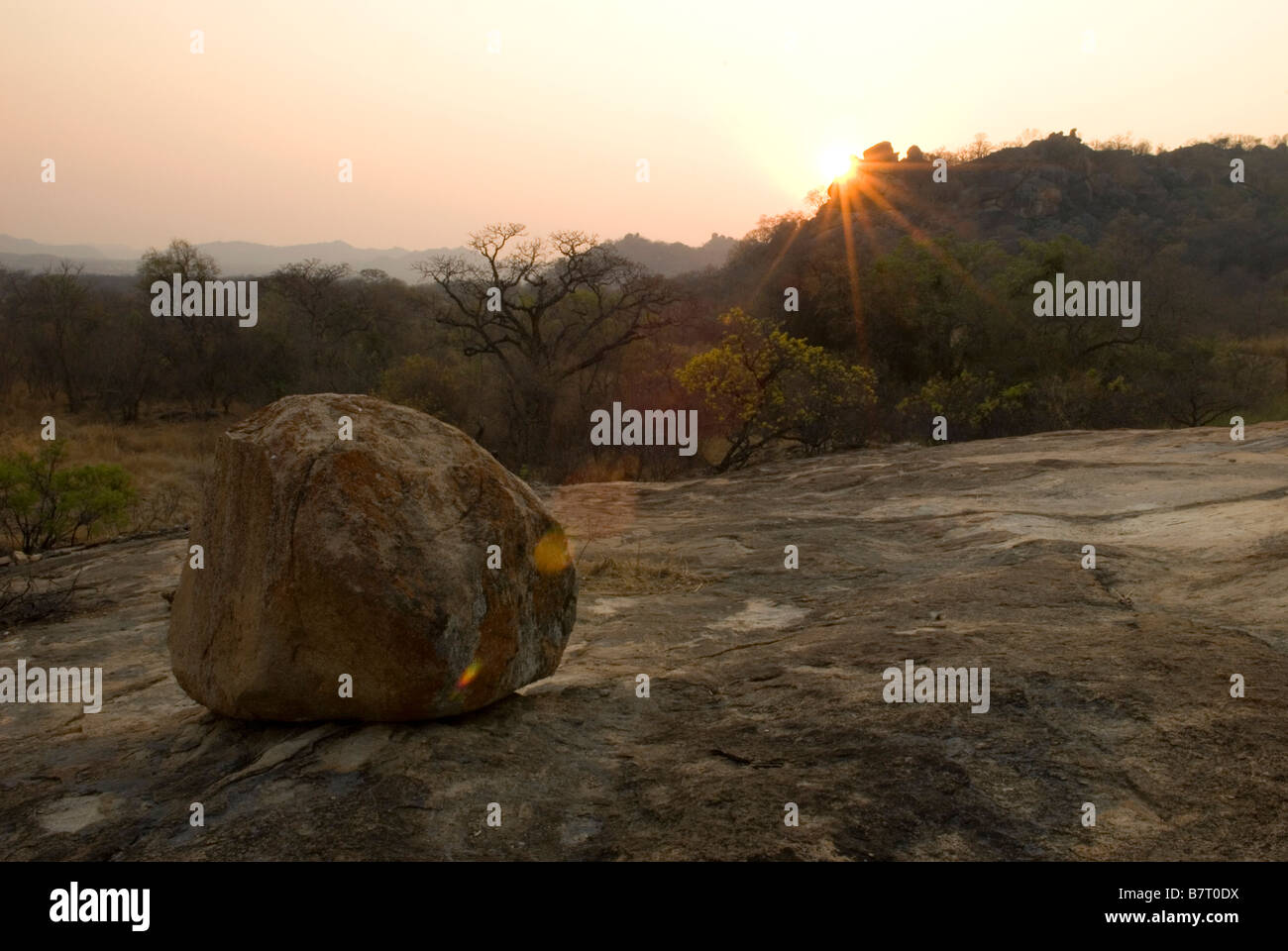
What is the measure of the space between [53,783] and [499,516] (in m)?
1.53

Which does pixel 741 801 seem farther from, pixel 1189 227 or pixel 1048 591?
pixel 1189 227

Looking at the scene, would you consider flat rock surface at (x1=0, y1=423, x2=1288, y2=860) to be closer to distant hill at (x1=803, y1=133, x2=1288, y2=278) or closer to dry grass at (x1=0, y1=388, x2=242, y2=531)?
dry grass at (x1=0, y1=388, x2=242, y2=531)

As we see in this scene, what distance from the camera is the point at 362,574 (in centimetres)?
276

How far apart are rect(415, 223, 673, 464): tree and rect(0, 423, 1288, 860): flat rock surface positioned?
1400 centimetres

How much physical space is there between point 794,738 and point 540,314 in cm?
1820

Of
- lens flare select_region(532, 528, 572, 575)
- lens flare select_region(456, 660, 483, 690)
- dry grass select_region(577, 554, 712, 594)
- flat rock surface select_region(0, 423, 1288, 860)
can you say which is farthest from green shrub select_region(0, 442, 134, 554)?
lens flare select_region(456, 660, 483, 690)

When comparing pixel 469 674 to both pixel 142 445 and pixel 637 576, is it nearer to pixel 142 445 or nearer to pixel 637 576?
pixel 637 576

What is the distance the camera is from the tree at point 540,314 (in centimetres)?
1919

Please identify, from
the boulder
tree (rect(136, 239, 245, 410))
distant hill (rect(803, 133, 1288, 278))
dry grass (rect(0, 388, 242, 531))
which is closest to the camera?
the boulder

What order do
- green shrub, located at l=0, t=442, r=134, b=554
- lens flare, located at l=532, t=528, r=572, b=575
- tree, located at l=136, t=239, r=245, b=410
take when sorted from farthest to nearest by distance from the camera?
tree, located at l=136, t=239, r=245, b=410 < green shrub, located at l=0, t=442, r=134, b=554 < lens flare, located at l=532, t=528, r=572, b=575

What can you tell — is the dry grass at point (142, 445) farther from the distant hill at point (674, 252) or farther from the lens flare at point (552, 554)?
the distant hill at point (674, 252)

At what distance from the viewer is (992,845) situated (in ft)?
7.09

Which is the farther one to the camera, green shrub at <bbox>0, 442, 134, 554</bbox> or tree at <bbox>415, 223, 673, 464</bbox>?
tree at <bbox>415, 223, 673, 464</bbox>

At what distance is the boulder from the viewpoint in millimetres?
2789
